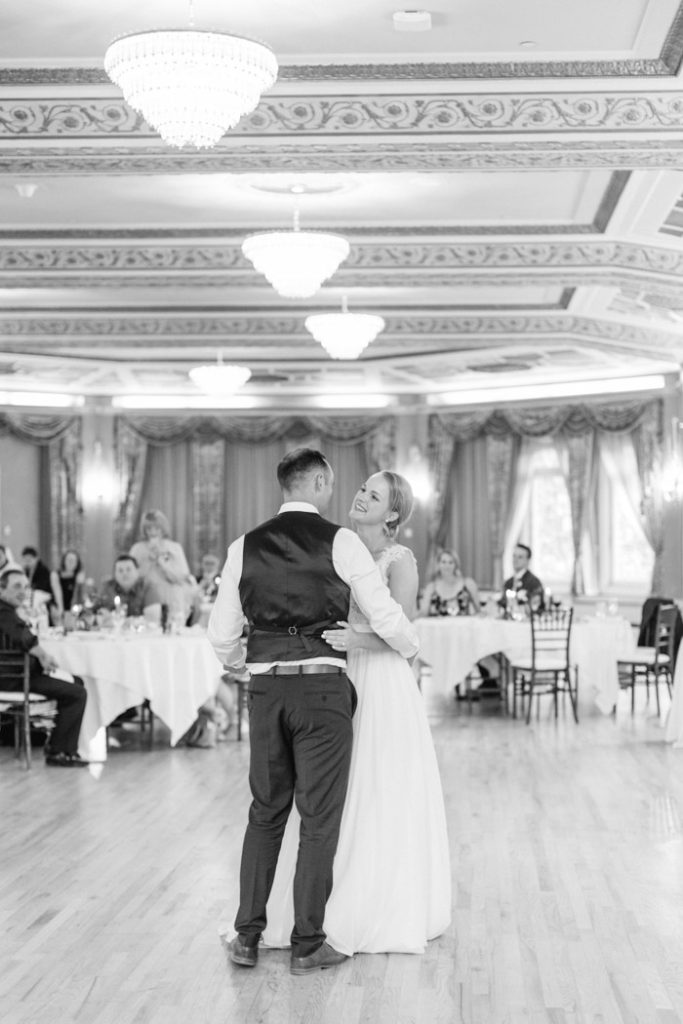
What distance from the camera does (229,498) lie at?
18.4 metres

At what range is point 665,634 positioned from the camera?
39.0 feet

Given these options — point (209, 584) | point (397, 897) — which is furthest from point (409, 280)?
point (397, 897)

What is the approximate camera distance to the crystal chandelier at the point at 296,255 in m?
7.80

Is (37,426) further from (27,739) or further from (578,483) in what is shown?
(27,739)

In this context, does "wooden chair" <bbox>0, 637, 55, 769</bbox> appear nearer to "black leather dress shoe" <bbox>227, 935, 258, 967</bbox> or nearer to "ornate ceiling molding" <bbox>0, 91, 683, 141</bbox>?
"ornate ceiling molding" <bbox>0, 91, 683, 141</bbox>

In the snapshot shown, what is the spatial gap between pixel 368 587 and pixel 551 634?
6989mm

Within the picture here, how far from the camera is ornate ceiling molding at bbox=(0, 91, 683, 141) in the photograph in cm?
651

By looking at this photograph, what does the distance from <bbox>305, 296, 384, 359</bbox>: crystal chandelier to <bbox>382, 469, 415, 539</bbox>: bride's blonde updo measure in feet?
18.3

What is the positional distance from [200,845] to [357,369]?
34.8 ft

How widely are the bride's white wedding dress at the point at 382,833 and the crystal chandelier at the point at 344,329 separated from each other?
5866 millimetres

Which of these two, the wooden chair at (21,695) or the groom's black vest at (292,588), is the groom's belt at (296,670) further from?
the wooden chair at (21,695)

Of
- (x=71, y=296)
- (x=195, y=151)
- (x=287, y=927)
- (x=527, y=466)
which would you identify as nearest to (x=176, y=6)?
(x=195, y=151)

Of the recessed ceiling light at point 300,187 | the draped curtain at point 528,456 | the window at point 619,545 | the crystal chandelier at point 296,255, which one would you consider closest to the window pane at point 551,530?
the draped curtain at point 528,456

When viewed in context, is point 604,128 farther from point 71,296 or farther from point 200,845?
point 71,296
